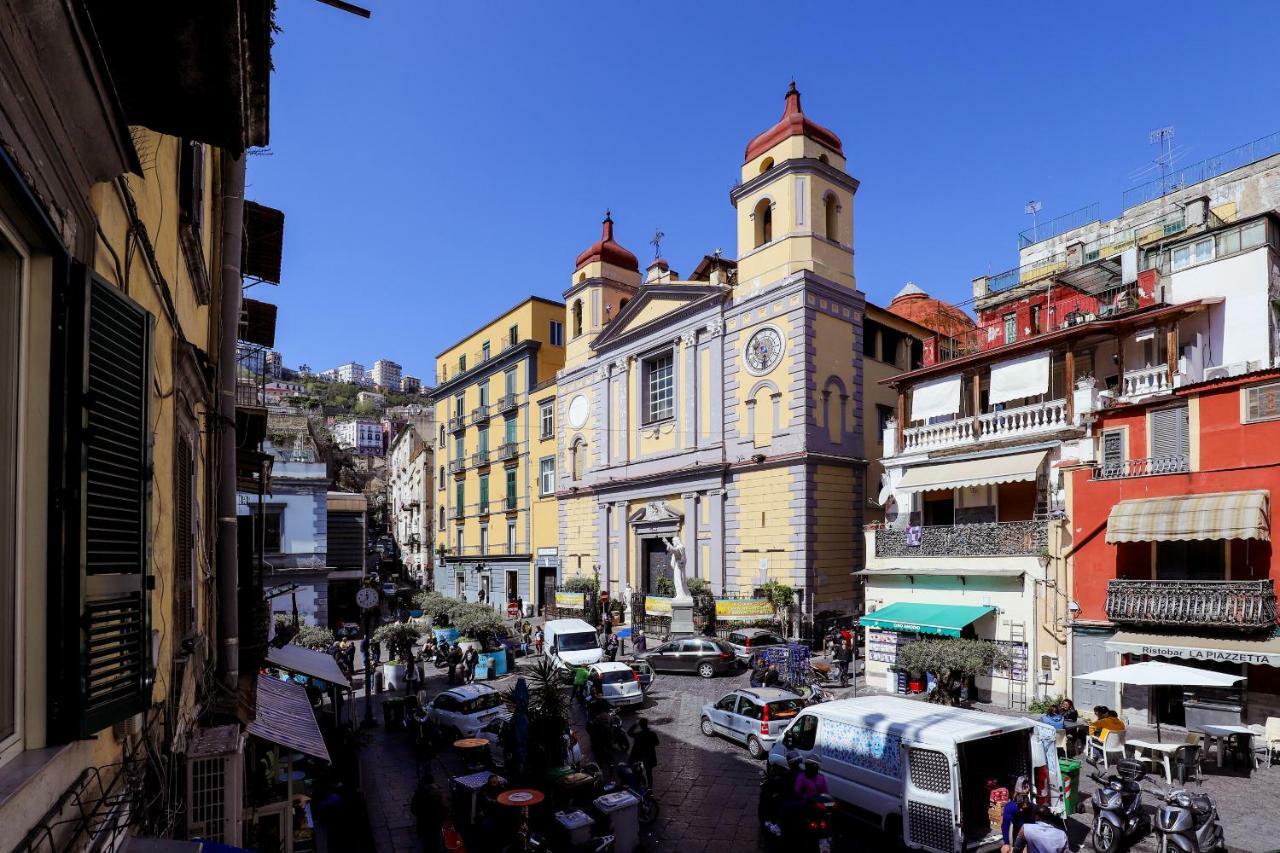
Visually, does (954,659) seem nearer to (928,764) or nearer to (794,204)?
(928,764)

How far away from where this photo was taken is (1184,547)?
1709 centimetres

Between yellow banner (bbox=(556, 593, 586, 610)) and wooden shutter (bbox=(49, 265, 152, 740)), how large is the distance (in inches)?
1358

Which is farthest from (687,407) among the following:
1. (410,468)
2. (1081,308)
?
(410,468)

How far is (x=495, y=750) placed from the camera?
16672 millimetres

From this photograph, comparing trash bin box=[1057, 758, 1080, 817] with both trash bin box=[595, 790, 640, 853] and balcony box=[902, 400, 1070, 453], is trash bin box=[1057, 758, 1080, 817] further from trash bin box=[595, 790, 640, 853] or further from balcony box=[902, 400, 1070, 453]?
balcony box=[902, 400, 1070, 453]

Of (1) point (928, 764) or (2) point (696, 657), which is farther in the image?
(2) point (696, 657)

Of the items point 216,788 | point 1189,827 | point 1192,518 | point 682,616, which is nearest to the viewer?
point 216,788

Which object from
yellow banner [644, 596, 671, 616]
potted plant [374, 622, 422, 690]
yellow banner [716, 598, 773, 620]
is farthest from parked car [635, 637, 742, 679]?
potted plant [374, 622, 422, 690]

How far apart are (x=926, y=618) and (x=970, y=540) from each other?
2.42 m

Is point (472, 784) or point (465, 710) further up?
point (472, 784)

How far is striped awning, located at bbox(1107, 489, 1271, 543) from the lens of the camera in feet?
49.9

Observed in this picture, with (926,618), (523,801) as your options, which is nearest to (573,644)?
(926,618)

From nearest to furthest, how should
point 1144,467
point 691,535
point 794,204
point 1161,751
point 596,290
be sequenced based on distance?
point 1161,751 < point 1144,467 < point 794,204 < point 691,535 < point 596,290

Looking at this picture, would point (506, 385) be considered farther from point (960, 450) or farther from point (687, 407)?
point (960, 450)
